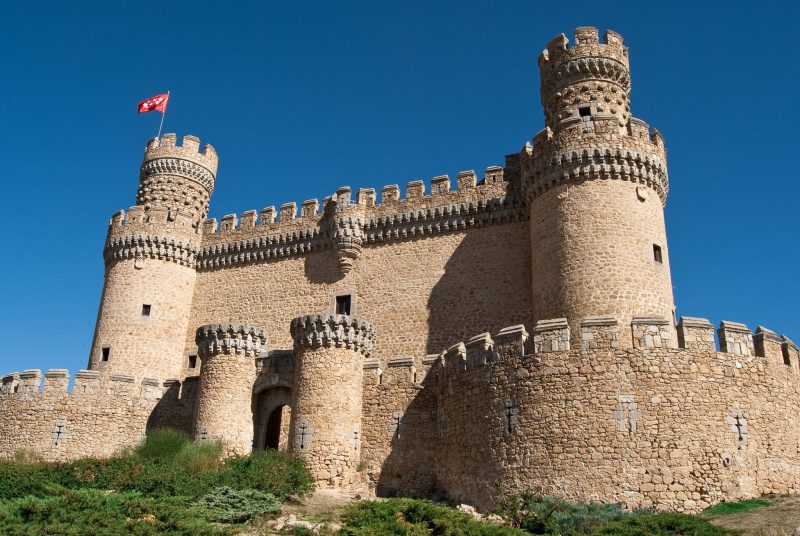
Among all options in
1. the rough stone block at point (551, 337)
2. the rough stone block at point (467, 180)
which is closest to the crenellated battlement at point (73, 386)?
the rough stone block at point (467, 180)

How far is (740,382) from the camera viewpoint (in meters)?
14.4

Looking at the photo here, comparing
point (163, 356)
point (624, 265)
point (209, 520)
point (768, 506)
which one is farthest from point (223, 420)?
point (768, 506)

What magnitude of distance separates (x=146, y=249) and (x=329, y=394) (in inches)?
484

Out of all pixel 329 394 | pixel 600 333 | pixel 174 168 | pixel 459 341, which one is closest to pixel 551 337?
pixel 600 333

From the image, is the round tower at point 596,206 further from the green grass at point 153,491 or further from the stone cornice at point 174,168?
the stone cornice at point 174,168

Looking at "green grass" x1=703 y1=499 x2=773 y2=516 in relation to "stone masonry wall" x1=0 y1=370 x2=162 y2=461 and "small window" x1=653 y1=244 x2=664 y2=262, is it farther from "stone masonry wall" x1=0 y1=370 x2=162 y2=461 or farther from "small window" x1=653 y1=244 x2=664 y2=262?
"stone masonry wall" x1=0 y1=370 x2=162 y2=461

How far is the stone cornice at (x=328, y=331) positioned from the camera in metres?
18.7

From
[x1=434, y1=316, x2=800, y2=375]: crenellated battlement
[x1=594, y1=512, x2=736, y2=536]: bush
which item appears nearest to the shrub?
[x1=434, y1=316, x2=800, y2=375]: crenellated battlement

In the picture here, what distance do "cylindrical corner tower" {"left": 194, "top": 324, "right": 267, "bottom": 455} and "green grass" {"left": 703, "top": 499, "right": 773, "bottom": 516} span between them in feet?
36.8

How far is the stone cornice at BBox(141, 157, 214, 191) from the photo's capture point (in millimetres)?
29250

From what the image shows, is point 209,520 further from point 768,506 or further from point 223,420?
point 768,506

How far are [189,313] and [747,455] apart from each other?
19784mm

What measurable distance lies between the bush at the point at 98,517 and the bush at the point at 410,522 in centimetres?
208

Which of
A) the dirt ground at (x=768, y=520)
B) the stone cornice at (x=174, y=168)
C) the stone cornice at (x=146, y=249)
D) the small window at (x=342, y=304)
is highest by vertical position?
the stone cornice at (x=174, y=168)
